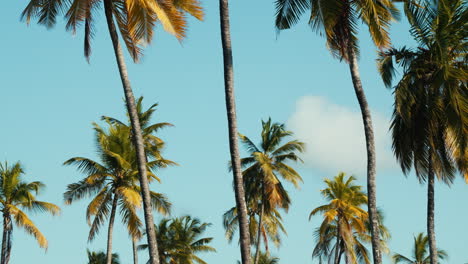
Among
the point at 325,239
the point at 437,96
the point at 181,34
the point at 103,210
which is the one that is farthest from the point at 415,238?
the point at 181,34

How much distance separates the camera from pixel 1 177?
43.5 metres

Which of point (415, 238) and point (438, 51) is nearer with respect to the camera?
point (438, 51)

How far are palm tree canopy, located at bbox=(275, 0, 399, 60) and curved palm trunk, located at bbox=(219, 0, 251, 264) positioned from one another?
274 cm

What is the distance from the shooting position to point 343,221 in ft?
167

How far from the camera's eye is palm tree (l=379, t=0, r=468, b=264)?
2619 cm

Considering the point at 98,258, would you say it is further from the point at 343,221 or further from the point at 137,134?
the point at 137,134

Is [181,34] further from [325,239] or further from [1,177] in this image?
[325,239]

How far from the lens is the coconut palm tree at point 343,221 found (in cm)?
5053

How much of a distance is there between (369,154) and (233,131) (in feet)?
14.3

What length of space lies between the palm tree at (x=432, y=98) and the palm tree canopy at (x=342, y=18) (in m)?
2.25

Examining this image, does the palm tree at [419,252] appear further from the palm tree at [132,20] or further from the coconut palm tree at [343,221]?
the palm tree at [132,20]

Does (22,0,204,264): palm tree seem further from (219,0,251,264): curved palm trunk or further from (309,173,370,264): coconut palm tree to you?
(309,173,370,264): coconut palm tree

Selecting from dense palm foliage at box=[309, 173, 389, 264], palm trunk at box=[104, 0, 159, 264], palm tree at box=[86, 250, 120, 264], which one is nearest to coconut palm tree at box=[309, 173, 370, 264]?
dense palm foliage at box=[309, 173, 389, 264]

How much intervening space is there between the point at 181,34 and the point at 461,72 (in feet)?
30.5
